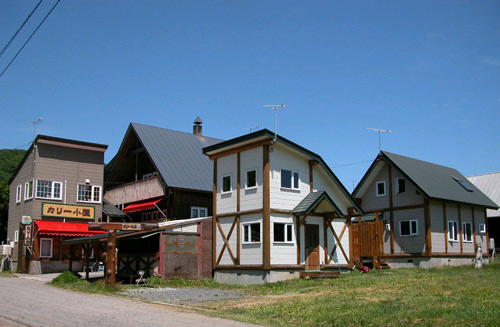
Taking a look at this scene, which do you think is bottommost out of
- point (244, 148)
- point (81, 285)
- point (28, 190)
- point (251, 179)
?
point (81, 285)

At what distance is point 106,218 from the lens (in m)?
38.9

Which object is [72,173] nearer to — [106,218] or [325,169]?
[106,218]

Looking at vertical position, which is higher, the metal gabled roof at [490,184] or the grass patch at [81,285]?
the metal gabled roof at [490,184]

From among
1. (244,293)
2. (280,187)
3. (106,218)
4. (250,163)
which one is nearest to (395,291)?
(244,293)

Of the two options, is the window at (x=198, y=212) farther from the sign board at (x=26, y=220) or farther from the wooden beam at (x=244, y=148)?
the sign board at (x=26, y=220)

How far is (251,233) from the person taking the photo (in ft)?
87.6

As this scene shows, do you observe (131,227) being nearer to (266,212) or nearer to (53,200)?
(266,212)

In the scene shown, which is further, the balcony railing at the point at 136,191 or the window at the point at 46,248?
the balcony railing at the point at 136,191

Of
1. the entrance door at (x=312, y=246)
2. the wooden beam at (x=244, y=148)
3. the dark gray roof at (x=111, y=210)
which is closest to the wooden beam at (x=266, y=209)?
the wooden beam at (x=244, y=148)

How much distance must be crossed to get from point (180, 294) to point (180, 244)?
653 centimetres

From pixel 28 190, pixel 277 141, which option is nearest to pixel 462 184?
pixel 277 141

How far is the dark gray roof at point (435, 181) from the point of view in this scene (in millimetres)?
35312

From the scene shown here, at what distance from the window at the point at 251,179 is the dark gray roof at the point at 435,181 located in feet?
42.6

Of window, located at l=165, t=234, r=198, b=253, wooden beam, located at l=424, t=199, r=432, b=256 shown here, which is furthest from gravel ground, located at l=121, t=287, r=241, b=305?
wooden beam, located at l=424, t=199, r=432, b=256
